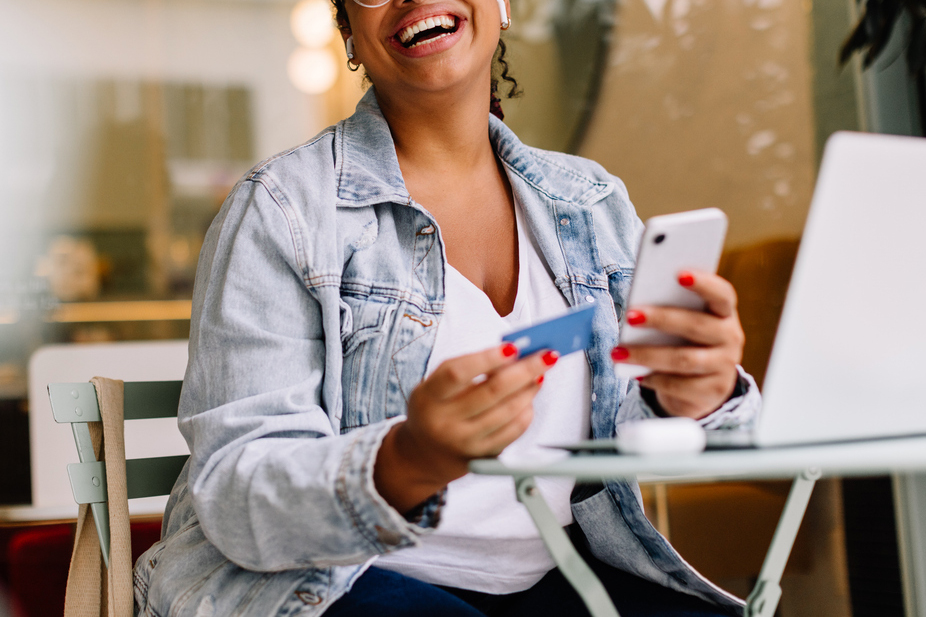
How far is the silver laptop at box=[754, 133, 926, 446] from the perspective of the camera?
1.66 feet

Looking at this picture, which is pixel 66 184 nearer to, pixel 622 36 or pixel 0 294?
pixel 0 294

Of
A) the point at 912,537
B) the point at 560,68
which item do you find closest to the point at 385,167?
the point at 560,68

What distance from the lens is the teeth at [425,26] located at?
3.24ft

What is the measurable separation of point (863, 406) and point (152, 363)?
1913mm

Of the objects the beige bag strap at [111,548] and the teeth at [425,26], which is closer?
the beige bag strap at [111,548]

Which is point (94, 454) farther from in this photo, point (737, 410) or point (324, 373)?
point (737, 410)

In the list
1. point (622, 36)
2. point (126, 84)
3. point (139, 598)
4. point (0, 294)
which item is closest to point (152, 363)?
point (0, 294)

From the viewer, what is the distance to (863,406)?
21.9 inches

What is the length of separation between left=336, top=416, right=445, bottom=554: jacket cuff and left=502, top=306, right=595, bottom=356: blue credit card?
0.17 meters

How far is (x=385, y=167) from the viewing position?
103 cm

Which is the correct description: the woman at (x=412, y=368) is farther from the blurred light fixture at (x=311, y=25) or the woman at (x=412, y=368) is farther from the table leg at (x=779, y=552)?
the blurred light fixture at (x=311, y=25)

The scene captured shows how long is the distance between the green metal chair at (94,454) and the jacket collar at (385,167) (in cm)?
37

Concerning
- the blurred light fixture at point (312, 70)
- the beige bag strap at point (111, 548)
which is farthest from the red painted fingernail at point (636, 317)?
the blurred light fixture at point (312, 70)

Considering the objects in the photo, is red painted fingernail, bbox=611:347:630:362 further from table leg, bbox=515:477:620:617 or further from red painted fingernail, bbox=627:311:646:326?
table leg, bbox=515:477:620:617
